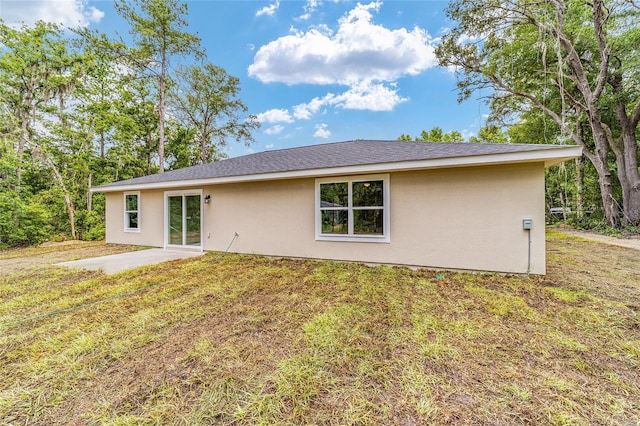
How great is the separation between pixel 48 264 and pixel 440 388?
29.4 ft

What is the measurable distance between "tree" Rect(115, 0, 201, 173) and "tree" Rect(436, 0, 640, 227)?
13.6 m

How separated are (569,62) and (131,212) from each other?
750 inches

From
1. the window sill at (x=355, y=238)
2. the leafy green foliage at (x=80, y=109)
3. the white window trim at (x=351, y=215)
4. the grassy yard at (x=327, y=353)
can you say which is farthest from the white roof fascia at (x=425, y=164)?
the leafy green foliage at (x=80, y=109)

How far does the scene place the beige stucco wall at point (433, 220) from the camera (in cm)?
470

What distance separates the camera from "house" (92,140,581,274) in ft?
15.3

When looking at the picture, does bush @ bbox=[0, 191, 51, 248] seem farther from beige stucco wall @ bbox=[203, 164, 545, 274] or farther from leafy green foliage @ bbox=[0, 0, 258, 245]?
beige stucco wall @ bbox=[203, 164, 545, 274]

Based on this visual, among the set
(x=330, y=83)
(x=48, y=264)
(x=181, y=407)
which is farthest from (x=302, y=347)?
(x=330, y=83)

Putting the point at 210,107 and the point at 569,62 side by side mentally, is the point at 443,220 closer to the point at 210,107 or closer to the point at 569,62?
the point at 569,62

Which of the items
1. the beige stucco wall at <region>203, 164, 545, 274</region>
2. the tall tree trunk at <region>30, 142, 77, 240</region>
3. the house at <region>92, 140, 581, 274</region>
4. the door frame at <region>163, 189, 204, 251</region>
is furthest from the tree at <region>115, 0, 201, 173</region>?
the beige stucco wall at <region>203, 164, 545, 274</region>

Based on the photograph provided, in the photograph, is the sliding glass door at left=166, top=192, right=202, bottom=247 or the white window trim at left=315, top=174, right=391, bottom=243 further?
the sliding glass door at left=166, top=192, right=202, bottom=247

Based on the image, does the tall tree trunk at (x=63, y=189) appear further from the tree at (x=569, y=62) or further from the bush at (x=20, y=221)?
the tree at (x=569, y=62)

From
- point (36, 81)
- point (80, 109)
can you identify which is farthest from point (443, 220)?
point (80, 109)

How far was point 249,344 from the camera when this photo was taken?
265 cm

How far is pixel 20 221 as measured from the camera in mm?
10234
